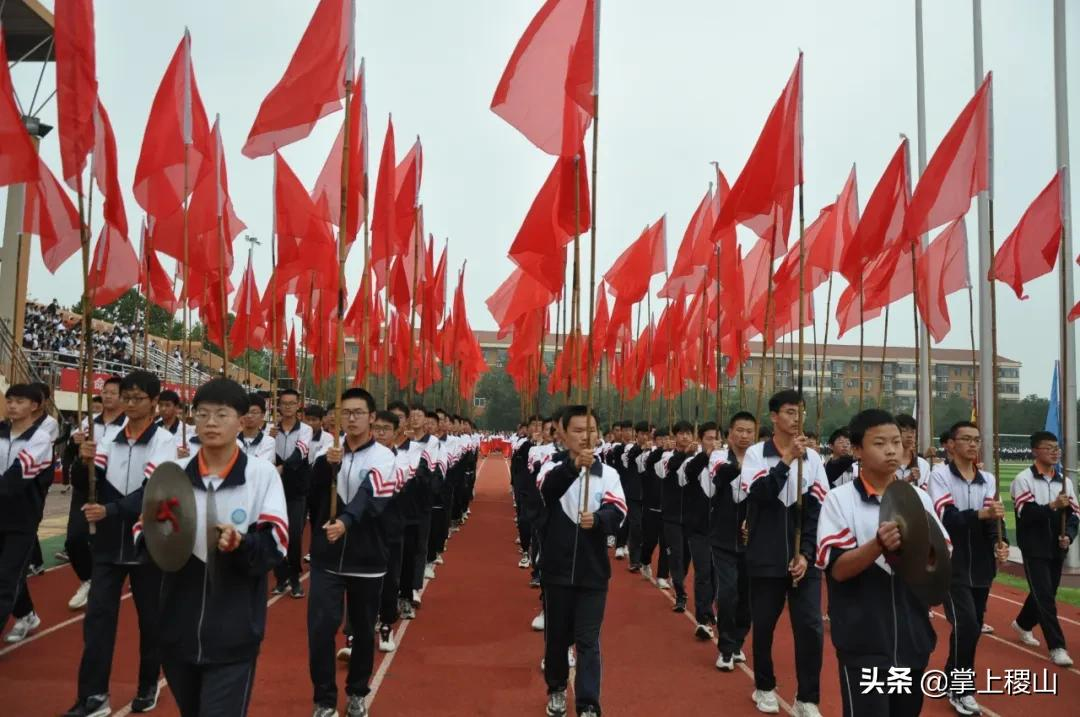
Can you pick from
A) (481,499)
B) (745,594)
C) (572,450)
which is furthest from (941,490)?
(481,499)

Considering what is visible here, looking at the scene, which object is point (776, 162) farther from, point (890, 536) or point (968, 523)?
point (890, 536)

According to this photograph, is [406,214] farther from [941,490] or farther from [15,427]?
[941,490]

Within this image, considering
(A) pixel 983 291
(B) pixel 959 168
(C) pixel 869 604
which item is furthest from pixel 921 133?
(C) pixel 869 604

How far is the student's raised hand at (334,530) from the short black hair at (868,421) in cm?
260

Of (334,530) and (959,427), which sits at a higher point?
(959,427)

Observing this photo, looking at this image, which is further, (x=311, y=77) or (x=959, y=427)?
(x=311, y=77)

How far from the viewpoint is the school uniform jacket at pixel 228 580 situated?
124 inches

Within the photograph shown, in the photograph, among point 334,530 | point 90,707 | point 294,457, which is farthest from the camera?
point 294,457

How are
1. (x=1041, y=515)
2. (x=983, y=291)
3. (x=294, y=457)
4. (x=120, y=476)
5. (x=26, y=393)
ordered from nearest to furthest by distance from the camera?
1. (x=120, y=476)
2. (x=26, y=393)
3. (x=1041, y=515)
4. (x=294, y=457)
5. (x=983, y=291)

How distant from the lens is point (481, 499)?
2136 centimetres

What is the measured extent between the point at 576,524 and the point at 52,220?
618 cm

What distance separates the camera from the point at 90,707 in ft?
14.7

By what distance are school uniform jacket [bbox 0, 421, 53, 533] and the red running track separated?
1.05 meters

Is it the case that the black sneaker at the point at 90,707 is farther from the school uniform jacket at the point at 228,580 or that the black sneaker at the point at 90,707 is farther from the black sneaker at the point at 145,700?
the school uniform jacket at the point at 228,580
